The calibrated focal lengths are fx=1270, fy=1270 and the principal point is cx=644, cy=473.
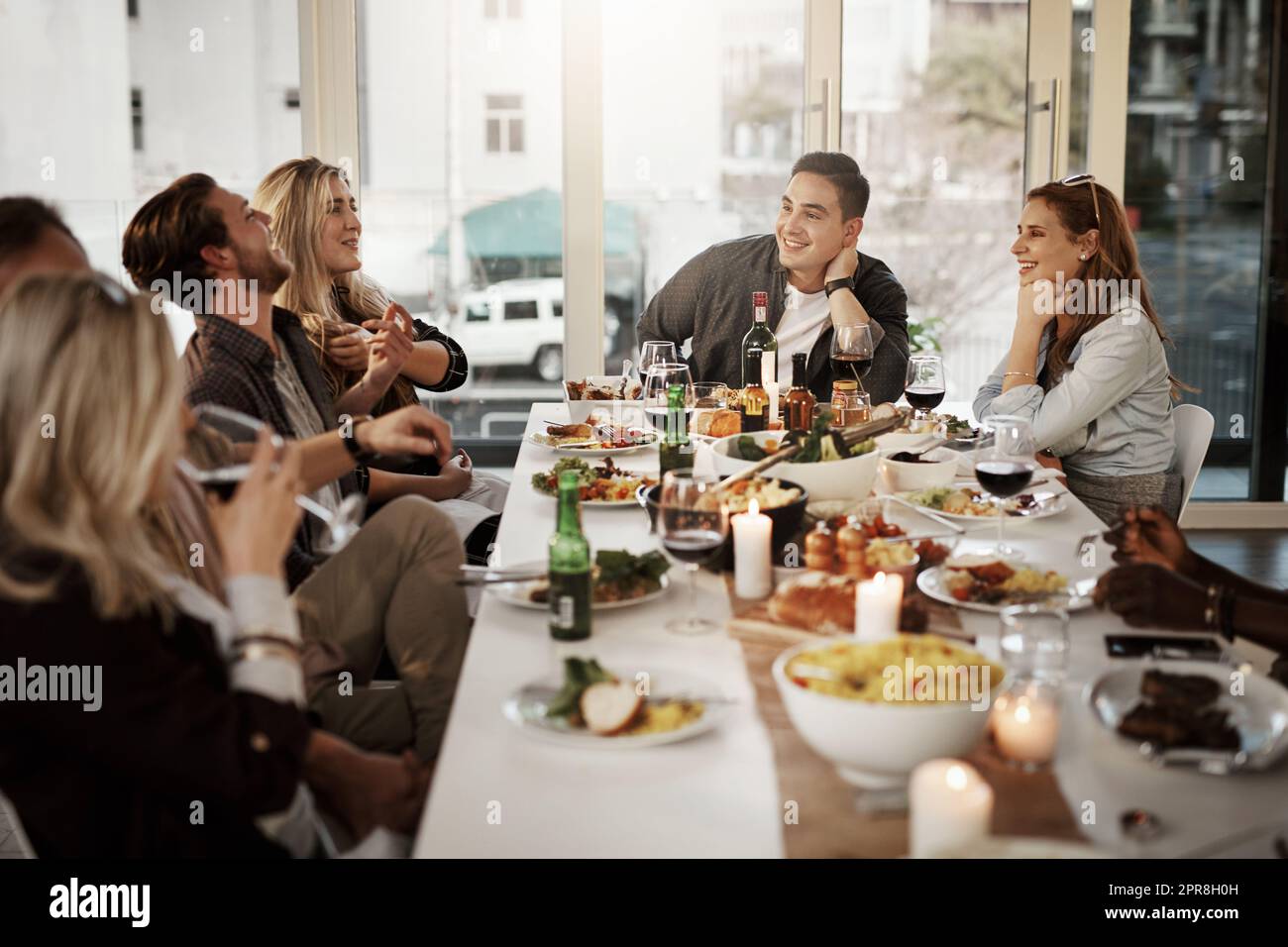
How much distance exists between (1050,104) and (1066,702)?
13.1 feet

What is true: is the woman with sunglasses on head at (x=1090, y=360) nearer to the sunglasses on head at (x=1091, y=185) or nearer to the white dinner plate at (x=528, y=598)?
the sunglasses on head at (x=1091, y=185)

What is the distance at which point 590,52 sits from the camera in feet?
15.5

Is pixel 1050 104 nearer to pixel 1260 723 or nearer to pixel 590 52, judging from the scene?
pixel 590 52

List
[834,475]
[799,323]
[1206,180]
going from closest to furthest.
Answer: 1. [834,475]
2. [799,323]
3. [1206,180]

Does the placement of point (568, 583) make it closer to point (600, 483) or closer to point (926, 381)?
point (600, 483)

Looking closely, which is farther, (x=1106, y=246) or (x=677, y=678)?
(x=1106, y=246)

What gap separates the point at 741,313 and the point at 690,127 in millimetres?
1232

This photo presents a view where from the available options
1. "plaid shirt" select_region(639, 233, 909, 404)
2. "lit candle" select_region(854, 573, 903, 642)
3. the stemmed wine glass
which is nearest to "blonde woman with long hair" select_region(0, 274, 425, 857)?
the stemmed wine glass

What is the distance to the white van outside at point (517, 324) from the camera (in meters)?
5.00

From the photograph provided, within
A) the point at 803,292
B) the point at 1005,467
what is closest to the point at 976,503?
the point at 1005,467

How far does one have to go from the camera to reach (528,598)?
1.75 meters

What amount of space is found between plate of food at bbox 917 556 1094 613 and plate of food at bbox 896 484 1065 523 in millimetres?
414

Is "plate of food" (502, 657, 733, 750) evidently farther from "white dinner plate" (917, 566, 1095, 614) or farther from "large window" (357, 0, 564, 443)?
"large window" (357, 0, 564, 443)
